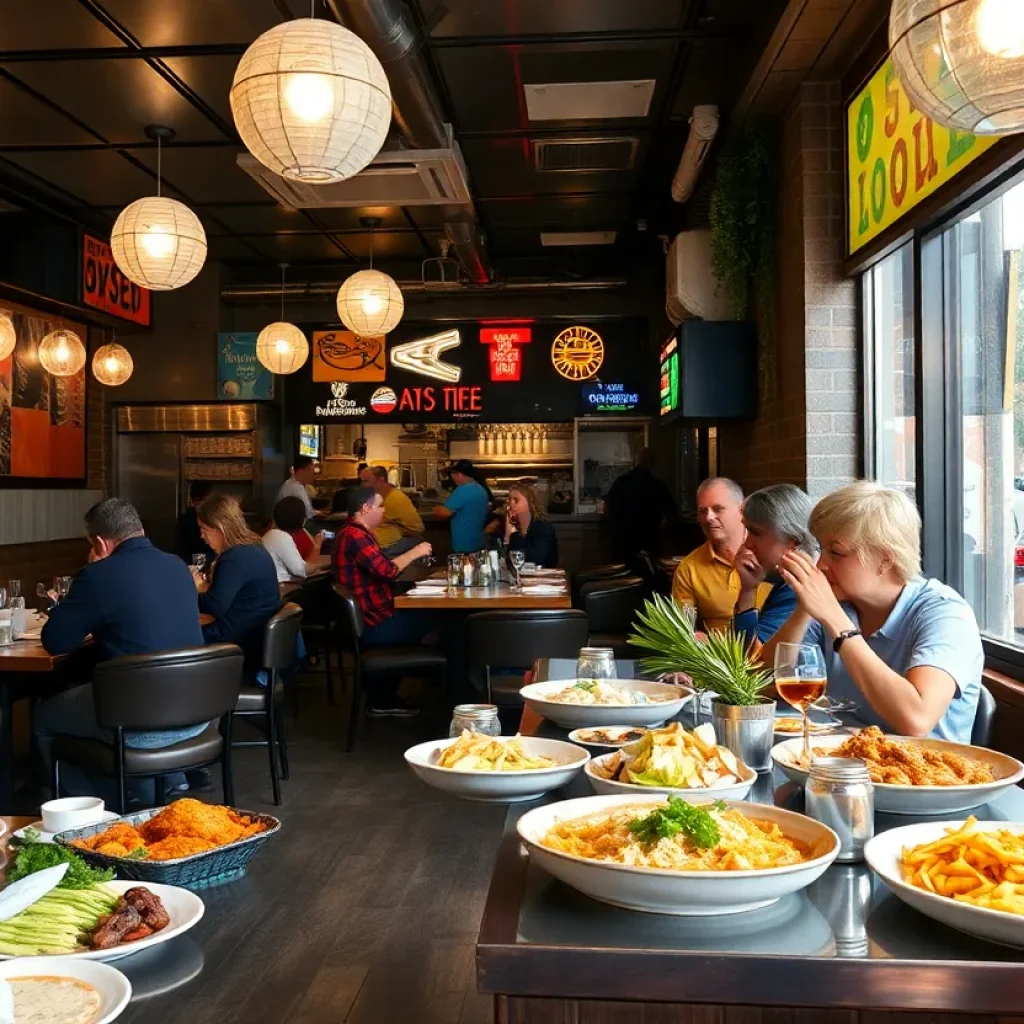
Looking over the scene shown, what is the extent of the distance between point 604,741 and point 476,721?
259 millimetres

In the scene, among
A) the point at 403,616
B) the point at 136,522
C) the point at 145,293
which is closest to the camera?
the point at 136,522

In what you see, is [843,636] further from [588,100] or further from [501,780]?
[588,100]

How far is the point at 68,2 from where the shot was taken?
16.3ft

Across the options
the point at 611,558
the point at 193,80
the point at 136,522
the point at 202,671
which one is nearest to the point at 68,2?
the point at 193,80

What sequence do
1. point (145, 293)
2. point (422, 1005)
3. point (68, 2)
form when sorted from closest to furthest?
point (422, 1005), point (68, 2), point (145, 293)

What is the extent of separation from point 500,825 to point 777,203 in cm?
382

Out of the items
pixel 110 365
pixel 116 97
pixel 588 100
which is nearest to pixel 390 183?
pixel 588 100

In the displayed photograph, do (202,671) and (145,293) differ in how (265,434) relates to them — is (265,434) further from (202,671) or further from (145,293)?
(202,671)

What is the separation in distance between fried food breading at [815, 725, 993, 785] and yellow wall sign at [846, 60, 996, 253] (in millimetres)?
2428

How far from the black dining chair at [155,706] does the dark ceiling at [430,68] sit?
3.27 metres

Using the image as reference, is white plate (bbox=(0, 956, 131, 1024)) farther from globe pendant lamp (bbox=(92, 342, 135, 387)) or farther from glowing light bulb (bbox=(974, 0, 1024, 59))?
globe pendant lamp (bbox=(92, 342, 135, 387))

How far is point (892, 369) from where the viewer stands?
4844mm

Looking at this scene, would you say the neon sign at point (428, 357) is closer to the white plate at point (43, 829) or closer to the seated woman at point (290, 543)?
the seated woman at point (290, 543)

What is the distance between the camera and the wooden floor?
270 centimetres
